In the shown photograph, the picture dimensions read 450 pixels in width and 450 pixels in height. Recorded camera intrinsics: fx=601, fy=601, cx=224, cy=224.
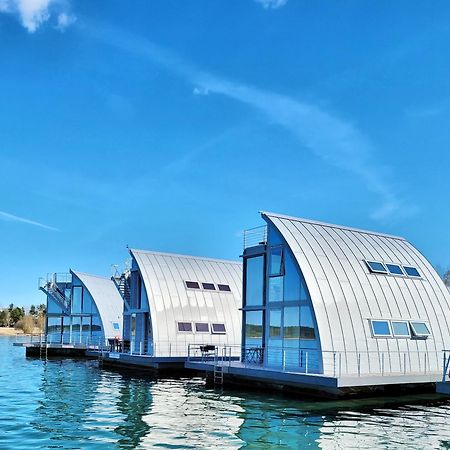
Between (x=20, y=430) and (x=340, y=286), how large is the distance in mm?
14630

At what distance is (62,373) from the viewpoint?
33.6 metres

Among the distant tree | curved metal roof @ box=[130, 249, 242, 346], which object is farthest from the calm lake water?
the distant tree

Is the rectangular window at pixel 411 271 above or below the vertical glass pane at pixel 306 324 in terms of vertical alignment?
above

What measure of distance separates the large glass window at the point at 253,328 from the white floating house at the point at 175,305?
6.92 meters

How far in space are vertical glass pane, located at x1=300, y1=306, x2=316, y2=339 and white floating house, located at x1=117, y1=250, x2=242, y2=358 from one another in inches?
467

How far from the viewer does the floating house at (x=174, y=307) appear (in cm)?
3738

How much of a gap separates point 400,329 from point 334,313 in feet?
13.0

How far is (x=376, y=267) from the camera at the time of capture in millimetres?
28812

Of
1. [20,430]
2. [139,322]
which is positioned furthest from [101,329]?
[20,430]

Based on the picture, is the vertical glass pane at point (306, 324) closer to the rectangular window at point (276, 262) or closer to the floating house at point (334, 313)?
the floating house at point (334, 313)

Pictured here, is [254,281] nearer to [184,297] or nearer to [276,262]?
[276,262]

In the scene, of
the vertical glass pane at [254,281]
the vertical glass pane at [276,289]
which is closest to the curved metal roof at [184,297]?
the vertical glass pane at [254,281]

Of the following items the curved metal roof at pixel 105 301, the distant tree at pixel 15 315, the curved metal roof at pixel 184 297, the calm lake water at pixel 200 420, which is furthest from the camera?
the distant tree at pixel 15 315

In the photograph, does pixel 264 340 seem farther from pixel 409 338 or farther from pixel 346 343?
pixel 409 338
